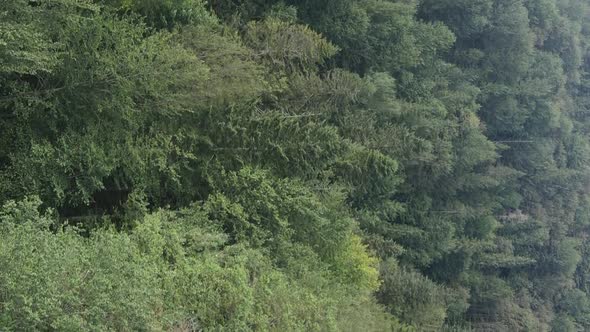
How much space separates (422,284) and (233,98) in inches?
588

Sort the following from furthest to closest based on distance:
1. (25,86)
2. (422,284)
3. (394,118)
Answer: (394,118)
(422,284)
(25,86)

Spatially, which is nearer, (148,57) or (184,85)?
(148,57)

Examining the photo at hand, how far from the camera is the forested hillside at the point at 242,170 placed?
45.4ft

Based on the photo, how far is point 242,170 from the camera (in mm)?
19938

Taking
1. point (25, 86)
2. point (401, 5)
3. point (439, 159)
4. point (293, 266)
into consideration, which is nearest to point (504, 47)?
point (439, 159)

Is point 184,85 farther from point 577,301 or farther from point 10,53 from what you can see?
point 577,301

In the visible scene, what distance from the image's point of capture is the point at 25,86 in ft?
52.5

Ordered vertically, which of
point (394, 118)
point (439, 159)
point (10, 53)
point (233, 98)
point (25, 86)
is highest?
point (10, 53)

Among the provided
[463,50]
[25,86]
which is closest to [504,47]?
[463,50]

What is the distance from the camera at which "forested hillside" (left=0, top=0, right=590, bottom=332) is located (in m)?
13.8

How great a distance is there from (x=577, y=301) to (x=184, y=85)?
3966 cm

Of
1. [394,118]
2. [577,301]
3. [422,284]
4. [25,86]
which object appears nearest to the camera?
[25,86]

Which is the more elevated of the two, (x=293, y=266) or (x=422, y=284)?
(x=293, y=266)

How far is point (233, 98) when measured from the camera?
791 inches
